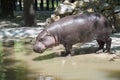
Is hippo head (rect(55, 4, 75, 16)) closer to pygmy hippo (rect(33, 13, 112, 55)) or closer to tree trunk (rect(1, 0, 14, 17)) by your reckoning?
pygmy hippo (rect(33, 13, 112, 55))

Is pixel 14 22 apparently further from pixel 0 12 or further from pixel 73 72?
pixel 73 72

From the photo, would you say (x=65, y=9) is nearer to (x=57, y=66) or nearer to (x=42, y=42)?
(x=42, y=42)

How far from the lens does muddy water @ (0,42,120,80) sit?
7625 mm

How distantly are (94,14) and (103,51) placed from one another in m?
0.97

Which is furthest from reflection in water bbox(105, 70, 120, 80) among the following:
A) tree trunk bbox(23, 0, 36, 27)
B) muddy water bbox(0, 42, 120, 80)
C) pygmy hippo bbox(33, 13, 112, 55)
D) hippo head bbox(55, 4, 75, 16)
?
tree trunk bbox(23, 0, 36, 27)

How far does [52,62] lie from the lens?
29.6ft

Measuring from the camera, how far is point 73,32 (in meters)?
9.39

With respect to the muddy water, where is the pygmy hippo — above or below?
above

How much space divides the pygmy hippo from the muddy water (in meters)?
0.38

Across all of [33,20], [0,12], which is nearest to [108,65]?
[33,20]

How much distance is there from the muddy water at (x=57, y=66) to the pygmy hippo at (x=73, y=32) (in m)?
0.38

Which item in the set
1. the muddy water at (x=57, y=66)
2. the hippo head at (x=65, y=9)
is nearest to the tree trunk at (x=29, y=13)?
the hippo head at (x=65, y=9)

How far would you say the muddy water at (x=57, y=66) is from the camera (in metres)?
7.62

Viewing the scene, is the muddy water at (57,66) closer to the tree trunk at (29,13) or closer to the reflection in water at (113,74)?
the reflection in water at (113,74)
